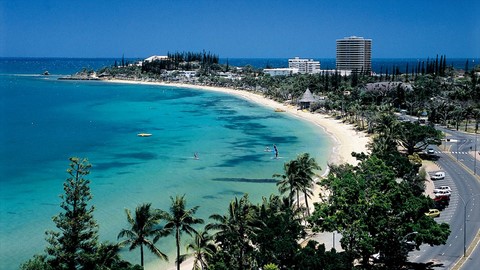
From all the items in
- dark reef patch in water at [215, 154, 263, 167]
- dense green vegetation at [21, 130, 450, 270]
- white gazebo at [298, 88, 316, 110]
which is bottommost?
dark reef patch in water at [215, 154, 263, 167]

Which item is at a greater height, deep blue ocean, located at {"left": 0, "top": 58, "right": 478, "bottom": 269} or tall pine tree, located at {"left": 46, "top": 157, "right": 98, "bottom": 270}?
tall pine tree, located at {"left": 46, "top": 157, "right": 98, "bottom": 270}

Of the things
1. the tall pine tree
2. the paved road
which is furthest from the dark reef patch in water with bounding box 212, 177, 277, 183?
the tall pine tree

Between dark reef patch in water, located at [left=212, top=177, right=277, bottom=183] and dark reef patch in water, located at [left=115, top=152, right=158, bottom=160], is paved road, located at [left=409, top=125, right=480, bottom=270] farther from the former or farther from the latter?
dark reef patch in water, located at [left=115, top=152, right=158, bottom=160]

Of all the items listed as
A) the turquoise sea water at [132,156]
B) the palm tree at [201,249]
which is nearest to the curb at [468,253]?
the palm tree at [201,249]

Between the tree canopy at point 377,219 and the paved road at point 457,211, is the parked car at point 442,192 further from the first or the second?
the tree canopy at point 377,219

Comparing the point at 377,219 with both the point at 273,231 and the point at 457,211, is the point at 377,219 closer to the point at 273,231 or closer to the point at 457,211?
the point at 273,231

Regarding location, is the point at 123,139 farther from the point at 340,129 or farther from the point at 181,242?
the point at 181,242

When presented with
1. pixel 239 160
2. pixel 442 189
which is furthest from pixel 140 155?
pixel 442 189
